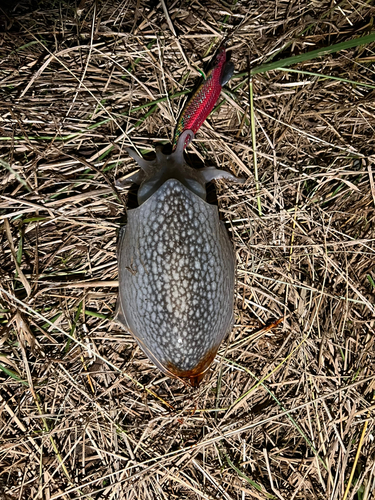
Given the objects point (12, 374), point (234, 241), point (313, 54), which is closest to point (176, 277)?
point (234, 241)

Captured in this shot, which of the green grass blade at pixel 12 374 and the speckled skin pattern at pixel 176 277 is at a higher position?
the speckled skin pattern at pixel 176 277

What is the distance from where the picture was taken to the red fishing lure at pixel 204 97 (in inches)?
64.2

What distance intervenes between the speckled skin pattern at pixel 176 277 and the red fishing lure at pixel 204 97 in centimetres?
23

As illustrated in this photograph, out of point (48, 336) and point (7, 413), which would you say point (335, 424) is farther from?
point (7, 413)

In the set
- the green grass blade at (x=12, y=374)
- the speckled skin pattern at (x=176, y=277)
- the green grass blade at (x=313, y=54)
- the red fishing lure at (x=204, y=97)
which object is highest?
the green grass blade at (x=313, y=54)

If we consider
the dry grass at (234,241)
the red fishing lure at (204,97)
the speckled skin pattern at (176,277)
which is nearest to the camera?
the speckled skin pattern at (176,277)

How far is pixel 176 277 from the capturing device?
4.76 ft

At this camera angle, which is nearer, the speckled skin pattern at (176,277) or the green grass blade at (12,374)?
the speckled skin pattern at (176,277)

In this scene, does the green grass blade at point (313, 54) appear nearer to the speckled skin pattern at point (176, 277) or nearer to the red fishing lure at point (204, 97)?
the red fishing lure at point (204, 97)

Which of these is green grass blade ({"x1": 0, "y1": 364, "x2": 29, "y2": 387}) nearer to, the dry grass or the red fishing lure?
the dry grass

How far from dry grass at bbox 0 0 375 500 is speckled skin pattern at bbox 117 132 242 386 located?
0.37 metres

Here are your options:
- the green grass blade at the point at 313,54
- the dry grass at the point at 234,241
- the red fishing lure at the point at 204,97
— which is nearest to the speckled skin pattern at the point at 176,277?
the red fishing lure at the point at 204,97

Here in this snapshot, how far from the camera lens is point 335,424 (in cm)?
197

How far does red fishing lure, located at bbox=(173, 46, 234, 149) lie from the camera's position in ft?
5.35
